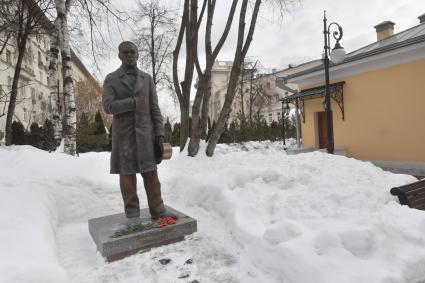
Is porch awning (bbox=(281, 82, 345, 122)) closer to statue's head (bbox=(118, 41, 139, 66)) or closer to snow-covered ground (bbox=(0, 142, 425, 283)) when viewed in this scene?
snow-covered ground (bbox=(0, 142, 425, 283))

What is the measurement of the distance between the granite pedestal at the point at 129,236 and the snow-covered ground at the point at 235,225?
109 mm

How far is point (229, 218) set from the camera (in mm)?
4430

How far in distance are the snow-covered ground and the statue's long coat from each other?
43.6 inches

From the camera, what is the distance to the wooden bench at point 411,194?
13.5 ft

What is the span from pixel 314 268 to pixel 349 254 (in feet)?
1.28

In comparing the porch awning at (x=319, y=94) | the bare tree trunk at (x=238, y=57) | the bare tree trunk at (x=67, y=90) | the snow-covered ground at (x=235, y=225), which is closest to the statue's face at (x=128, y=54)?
the snow-covered ground at (x=235, y=225)

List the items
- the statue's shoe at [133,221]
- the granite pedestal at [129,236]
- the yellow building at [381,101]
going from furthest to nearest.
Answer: the yellow building at [381,101], the statue's shoe at [133,221], the granite pedestal at [129,236]

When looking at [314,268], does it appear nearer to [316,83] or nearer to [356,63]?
[356,63]

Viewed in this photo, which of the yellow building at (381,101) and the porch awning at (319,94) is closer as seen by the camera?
the yellow building at (381,101)

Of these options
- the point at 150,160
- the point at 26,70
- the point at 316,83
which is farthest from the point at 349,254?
the point at 26,70

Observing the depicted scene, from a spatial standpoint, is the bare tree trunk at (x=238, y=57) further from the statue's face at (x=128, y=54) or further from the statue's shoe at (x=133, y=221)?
the statue's face at (x=128, y=54)

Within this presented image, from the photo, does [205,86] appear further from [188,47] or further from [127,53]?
[127,53]

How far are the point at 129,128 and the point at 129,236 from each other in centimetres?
138

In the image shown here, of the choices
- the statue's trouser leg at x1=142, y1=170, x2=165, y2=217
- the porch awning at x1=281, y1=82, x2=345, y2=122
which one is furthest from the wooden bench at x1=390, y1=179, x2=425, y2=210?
the porch awning at x1=281, y1=82, x2=345, y2=122
